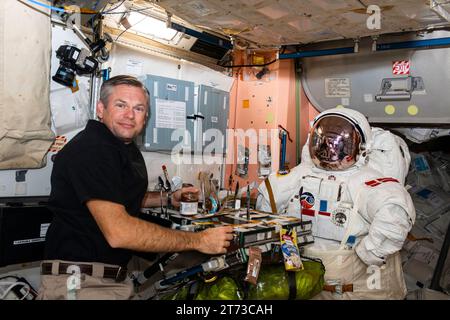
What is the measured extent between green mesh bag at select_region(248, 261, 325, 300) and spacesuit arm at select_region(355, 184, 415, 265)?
405 millimetres

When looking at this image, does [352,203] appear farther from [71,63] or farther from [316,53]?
[71,63]

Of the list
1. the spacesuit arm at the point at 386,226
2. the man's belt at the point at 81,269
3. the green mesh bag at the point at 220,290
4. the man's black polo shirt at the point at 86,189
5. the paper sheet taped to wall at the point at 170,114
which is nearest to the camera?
the man's black polo shirt at the point at 86,189

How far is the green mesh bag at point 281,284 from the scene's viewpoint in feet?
6.94

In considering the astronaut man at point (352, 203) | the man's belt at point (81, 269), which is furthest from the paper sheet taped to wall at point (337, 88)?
the man's belt at point (81, 269)

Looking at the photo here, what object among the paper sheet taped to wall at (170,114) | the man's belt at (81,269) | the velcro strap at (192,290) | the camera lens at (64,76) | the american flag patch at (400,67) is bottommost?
the velcro strap at (192,290)

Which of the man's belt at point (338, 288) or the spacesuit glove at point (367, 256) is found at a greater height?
the spacesuit glove at point (367, 256)

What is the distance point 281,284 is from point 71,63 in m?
2.05

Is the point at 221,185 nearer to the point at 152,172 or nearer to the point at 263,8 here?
the point at 152,172

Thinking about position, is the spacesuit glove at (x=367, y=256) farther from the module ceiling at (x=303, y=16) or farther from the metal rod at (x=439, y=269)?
the module ceiling at (x=303, y=16)

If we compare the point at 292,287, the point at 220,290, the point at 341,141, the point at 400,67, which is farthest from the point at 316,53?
the point at 220,290

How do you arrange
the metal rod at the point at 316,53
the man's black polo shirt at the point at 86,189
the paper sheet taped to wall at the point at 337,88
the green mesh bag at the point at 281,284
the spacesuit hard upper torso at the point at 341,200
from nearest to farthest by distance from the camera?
the man's black polo shirt at the point at 86,189, the green mesh bag at the point at 281,284, the spacesuit hard upper torso at the point at 341,200, the metal rod at the point at 316,53, the paper sheet taped to wall at the point at 337,88

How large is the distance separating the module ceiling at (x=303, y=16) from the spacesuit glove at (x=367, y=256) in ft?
5.35

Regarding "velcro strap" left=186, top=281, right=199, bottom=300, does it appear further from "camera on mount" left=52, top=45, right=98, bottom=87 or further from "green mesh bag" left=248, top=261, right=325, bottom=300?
"camera on mount" left=52, top=45, right=98, bottom=87

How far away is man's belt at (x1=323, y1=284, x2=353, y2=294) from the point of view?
2.52 m
